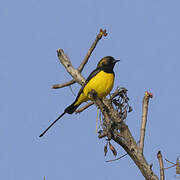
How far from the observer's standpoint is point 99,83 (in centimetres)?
828

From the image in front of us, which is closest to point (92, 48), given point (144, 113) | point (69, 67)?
point (69, 67)

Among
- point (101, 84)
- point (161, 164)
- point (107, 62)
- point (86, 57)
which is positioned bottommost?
point (161, 164)

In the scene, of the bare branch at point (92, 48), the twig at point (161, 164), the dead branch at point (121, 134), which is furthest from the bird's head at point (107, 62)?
the twig at point (161, 164)

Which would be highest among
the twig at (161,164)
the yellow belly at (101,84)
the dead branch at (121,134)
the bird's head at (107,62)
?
the bird's head at (107,62)

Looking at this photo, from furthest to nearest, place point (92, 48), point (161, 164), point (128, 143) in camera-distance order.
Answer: point (92, 48) → point (128, 143) → point (161, 164)

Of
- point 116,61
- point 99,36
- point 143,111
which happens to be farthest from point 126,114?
A: point 99,36

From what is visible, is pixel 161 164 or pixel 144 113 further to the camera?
pixel 144 113

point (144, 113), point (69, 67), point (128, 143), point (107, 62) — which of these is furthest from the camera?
point (69, 67)

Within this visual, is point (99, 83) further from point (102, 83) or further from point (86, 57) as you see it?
point (86, 57)

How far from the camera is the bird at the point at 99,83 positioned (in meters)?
8.27

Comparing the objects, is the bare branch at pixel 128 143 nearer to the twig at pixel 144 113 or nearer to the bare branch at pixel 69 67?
the twig at pixel 144 113

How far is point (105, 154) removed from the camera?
627 centimetres

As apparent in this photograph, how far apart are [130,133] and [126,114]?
0.43 metres

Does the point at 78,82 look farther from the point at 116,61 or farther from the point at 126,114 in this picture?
the point at 126,114
